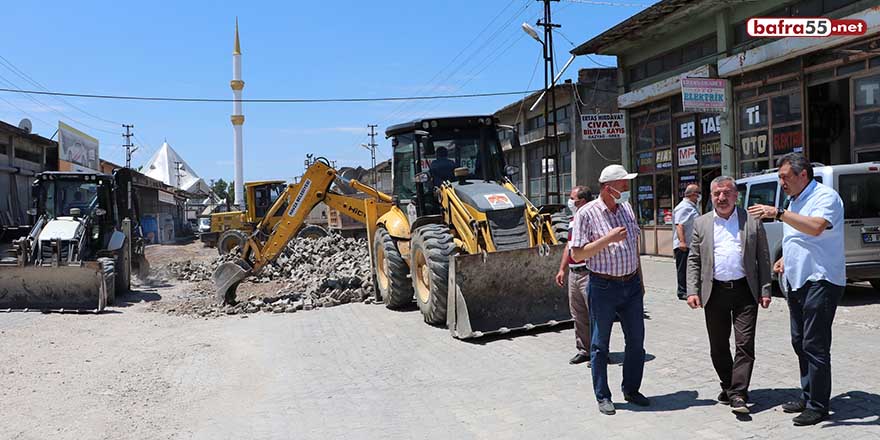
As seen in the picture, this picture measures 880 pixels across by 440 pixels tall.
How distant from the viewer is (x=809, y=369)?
468 centimetres

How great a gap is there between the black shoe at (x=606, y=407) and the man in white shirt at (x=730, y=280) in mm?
832

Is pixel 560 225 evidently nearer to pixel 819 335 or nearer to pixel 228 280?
pixel 819 335

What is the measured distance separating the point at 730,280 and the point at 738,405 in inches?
34.5

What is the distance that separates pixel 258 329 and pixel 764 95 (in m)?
10.9

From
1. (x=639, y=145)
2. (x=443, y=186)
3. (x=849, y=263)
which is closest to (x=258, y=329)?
(x=443, y=186)

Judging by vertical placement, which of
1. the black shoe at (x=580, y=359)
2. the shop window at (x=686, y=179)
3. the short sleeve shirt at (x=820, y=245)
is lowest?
the black shoe at (x=580, y=359)

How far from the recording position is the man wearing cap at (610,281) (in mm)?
5137

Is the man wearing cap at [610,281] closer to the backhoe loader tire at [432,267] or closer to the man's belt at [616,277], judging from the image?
the man's belt at [616,277]

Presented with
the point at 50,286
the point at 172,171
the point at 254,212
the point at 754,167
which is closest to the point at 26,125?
the point at 254,212

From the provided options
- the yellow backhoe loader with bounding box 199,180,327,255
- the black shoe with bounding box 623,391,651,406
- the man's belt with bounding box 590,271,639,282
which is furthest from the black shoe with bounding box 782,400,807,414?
the yellow backhoe loader with bounding box 199,180,327,255

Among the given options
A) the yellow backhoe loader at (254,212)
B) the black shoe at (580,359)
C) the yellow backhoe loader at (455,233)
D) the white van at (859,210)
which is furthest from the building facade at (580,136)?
the black shoe at (580,359)

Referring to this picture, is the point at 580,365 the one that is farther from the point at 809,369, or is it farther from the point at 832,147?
the point at 832,147

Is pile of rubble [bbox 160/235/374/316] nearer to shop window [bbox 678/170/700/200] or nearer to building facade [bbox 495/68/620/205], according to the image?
building facade [bbox 495/68/620/205]

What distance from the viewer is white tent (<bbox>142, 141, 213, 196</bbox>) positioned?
6694 cm
